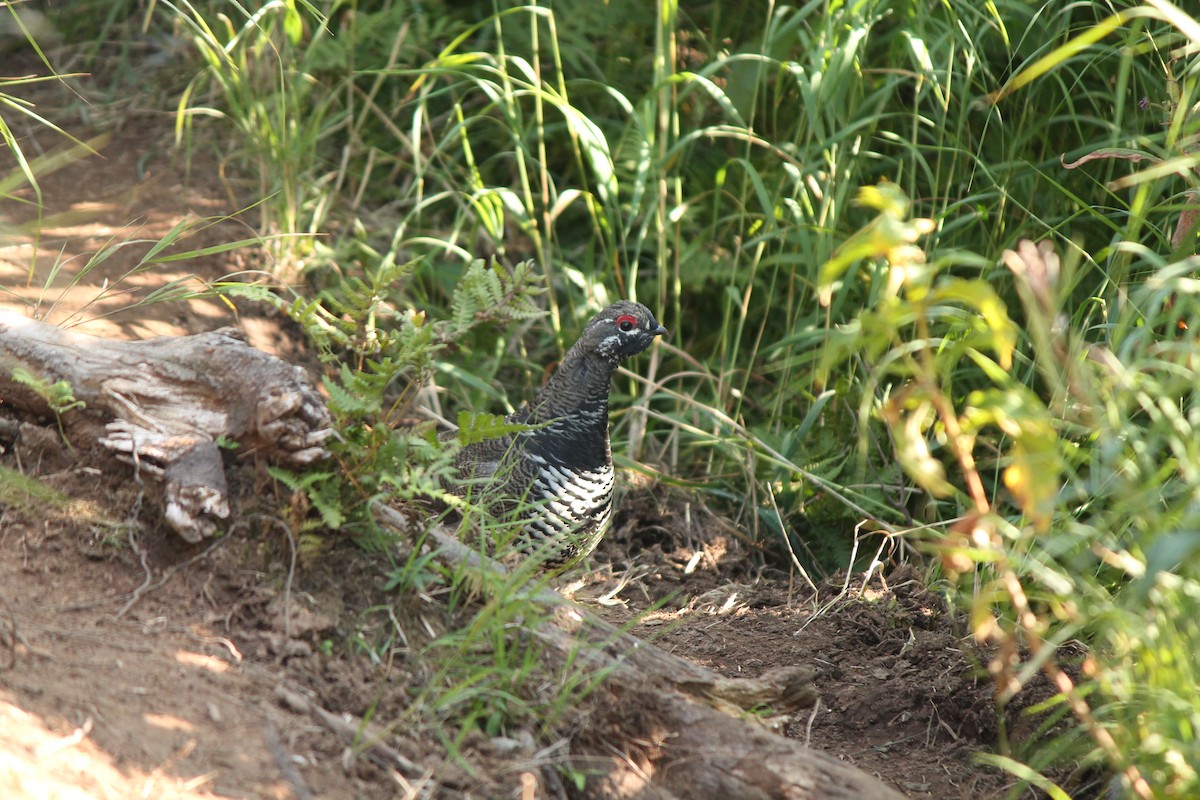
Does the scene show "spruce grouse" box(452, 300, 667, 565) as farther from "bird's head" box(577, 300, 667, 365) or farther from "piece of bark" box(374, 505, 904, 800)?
"piece of bark" box(374, 505, 904, 800)

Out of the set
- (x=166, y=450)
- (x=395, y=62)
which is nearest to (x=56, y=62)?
(x=395, y=62)

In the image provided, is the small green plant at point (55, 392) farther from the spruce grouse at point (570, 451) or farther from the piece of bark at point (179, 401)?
the spruce grouse at point (570, 451)

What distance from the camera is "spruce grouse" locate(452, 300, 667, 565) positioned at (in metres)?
3.54

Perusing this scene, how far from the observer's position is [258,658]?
231 centimetres

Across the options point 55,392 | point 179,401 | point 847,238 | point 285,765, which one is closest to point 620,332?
point 847,238

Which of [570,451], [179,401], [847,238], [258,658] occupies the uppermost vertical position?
[179,401]

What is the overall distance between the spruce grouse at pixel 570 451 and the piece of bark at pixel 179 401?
0.91 metres

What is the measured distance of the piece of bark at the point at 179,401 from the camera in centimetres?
243

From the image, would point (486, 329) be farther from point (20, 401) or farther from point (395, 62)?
point (20, 401)

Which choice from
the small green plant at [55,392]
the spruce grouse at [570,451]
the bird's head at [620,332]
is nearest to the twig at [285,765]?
the small green plant at [55,392]

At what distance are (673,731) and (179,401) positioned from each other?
145 centimetres

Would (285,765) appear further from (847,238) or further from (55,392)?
(847,238)

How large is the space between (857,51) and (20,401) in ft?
9.59

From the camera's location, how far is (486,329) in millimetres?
4898
